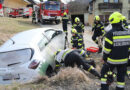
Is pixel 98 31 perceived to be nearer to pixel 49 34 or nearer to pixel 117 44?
pixel 49 34

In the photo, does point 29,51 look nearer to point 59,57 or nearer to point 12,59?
point 12,59

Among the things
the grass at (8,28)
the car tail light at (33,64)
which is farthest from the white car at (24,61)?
the grass at (8,28)

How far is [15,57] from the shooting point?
14.4 feet

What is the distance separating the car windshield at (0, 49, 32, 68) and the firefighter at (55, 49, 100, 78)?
0.81 meters

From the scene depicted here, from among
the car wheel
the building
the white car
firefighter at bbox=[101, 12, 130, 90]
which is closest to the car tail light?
the white car

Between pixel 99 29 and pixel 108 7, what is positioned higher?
pixel 108 7

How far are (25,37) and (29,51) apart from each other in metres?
0.96

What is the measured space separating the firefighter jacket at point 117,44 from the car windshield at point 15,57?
196 cm

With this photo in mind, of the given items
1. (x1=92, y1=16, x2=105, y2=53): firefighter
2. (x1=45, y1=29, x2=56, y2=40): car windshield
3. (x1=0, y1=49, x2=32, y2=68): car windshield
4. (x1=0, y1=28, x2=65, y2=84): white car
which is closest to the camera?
(x1=0, y1=28, x2=65, y2=84): white car

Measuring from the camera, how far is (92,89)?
383cm

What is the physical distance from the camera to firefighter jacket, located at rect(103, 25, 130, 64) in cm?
333

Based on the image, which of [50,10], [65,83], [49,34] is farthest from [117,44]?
[50,10]

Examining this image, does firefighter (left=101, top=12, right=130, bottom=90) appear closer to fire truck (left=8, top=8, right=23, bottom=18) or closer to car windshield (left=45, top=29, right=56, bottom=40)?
car windshield (left=45, top=29, right=56, bottom=40)

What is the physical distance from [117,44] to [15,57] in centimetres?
246
